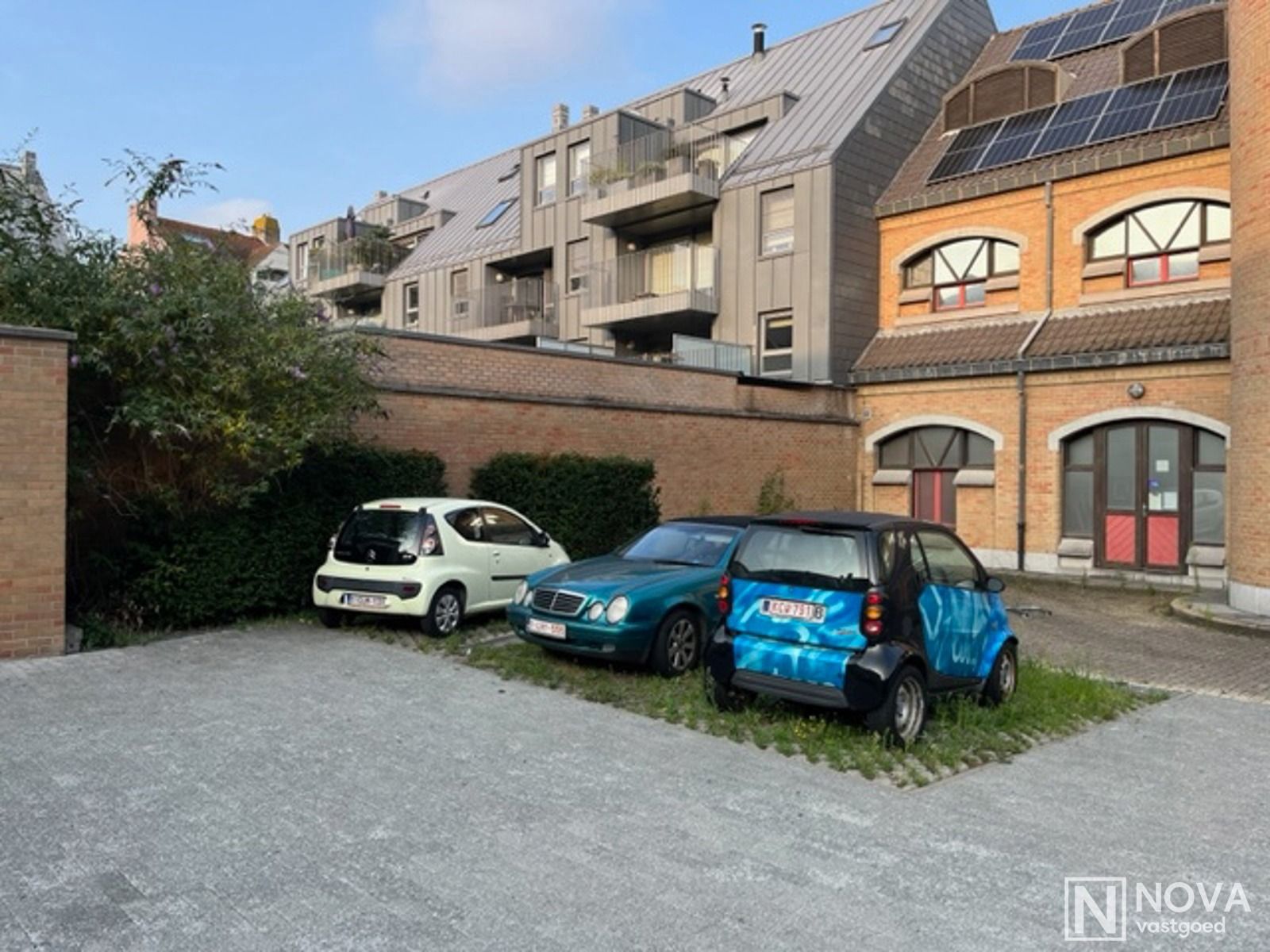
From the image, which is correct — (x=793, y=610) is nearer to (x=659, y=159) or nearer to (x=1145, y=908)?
(x=1145, y=908)

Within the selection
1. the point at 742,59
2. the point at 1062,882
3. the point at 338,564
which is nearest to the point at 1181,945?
the point at 1062,882

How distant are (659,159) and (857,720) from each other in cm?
2004

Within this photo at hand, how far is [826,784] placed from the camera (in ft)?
18.0

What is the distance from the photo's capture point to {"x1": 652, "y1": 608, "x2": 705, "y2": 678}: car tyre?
807 centimetres

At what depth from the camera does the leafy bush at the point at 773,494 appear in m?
18.3

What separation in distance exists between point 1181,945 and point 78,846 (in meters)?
4.82

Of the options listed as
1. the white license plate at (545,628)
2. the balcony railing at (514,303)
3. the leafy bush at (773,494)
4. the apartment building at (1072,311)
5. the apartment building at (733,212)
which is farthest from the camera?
the balcony railing at (514,303)

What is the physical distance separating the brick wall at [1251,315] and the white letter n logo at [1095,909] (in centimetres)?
983

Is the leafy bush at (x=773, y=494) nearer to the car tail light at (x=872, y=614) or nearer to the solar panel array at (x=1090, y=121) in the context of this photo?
the solar panel array at (x=1090, y=121)

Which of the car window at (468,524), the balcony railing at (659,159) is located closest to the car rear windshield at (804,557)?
the car window at (468,524)

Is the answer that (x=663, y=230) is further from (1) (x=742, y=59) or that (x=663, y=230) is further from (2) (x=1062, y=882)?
(2) (x=1062, y=882)

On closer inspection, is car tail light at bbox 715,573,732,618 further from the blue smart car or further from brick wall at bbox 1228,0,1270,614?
brick wall at bbox 1228,0,1270,614

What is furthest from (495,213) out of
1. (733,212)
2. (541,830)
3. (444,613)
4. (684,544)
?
(541,830)

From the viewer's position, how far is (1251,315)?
12.2m
